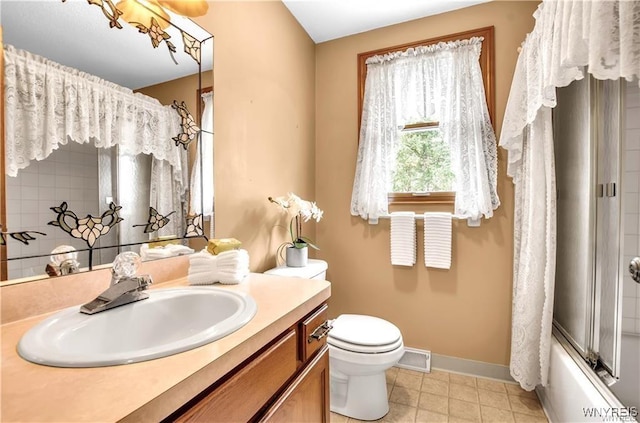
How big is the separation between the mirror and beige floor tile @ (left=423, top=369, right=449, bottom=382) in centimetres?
180

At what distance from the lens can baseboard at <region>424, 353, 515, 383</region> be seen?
188 centimetres

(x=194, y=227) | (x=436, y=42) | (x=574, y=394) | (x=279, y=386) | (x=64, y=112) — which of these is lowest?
(x=574, y=394)

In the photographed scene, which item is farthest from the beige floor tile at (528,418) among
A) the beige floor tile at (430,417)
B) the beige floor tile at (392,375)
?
the beige floor tile at (392,375)

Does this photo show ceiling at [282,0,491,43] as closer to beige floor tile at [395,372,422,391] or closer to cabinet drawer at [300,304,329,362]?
cabinet drawer at [300,304,329,362]

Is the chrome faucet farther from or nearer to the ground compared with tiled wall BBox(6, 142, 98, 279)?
nearer to the ground

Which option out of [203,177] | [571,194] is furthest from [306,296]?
[571,194]

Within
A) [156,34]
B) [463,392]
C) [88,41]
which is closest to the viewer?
[88,41]

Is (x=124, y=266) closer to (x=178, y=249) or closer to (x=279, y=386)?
(x=178, y=249)

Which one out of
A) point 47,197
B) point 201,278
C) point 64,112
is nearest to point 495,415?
point 201,278

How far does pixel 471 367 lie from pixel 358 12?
2552mm

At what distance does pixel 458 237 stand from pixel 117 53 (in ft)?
6.69

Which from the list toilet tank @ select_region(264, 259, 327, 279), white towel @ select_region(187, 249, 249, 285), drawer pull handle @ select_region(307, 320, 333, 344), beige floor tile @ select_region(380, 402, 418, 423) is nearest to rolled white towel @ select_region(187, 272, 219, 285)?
white towel @ select_region(187, 249, 249, 285)

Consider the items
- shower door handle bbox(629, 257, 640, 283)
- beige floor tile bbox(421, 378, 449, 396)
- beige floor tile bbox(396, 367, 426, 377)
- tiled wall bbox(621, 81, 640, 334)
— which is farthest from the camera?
beige floor tile bbox(396, 367, 426, 377)

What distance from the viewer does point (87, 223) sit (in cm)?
84
